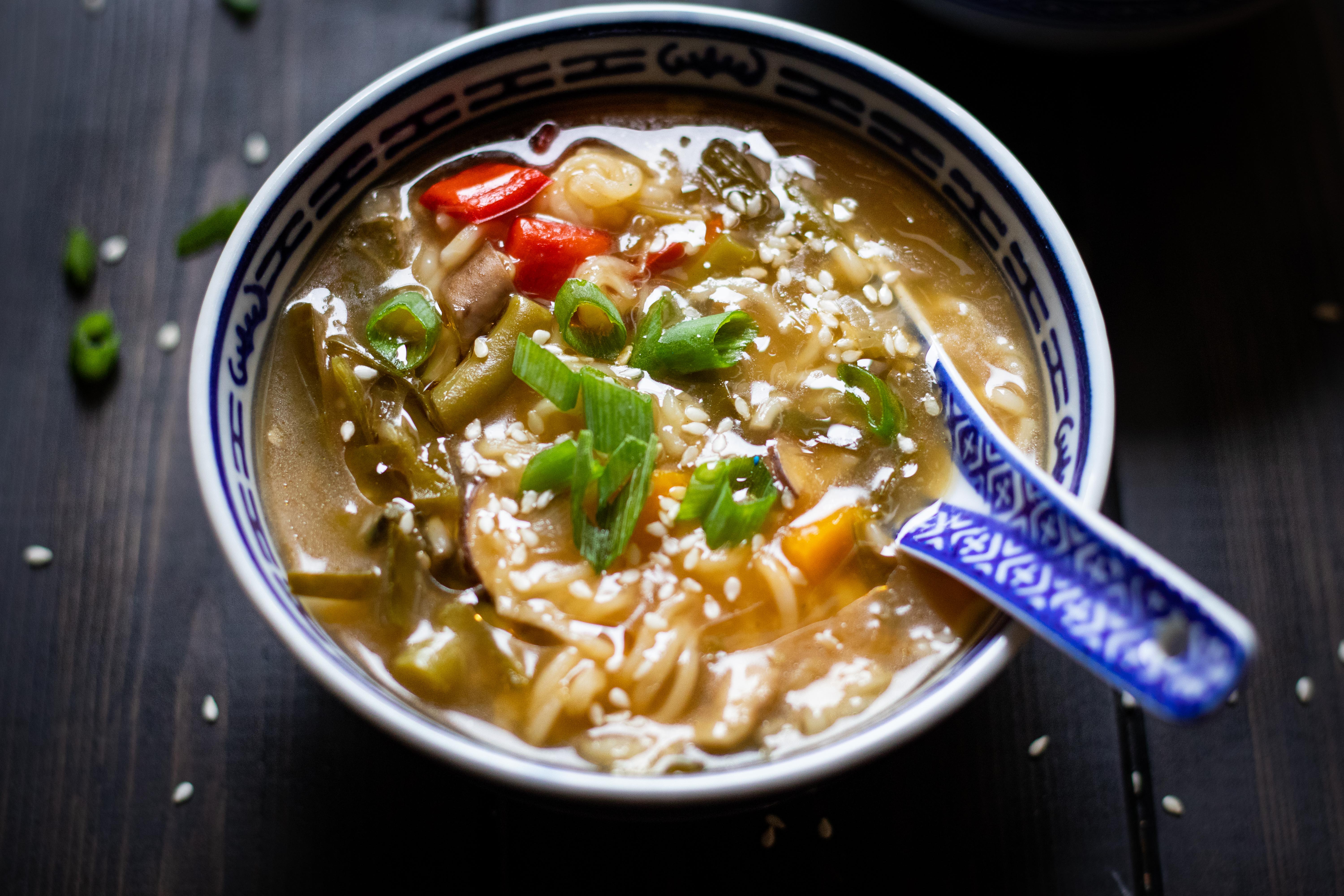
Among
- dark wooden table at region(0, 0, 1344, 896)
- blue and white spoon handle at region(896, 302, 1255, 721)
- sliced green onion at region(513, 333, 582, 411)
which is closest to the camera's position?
blue and white spoon handle at region(896, 302, 1255, 721)

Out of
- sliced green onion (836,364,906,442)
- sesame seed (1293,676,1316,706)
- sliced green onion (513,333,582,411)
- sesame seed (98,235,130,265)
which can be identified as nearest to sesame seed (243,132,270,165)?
sesame seed (98,235,130,265)

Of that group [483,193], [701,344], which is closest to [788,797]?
[701,344]

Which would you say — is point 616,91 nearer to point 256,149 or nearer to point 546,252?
point 546,252

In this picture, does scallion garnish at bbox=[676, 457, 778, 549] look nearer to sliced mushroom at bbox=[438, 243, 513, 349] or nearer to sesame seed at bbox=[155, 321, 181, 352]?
sliced mushroom at bbox=[438, 243, 513, 349]

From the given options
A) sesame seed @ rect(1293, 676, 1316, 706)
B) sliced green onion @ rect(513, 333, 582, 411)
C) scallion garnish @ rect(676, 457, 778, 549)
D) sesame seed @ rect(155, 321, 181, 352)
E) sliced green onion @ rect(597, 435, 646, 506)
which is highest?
sesame seed @ rect(155, 321, 181, 352)

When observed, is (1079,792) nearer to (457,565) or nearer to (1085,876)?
(1085,876)

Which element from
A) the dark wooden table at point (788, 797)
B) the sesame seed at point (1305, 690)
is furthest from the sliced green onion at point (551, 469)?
the sesame seed at point (1305, 690)
